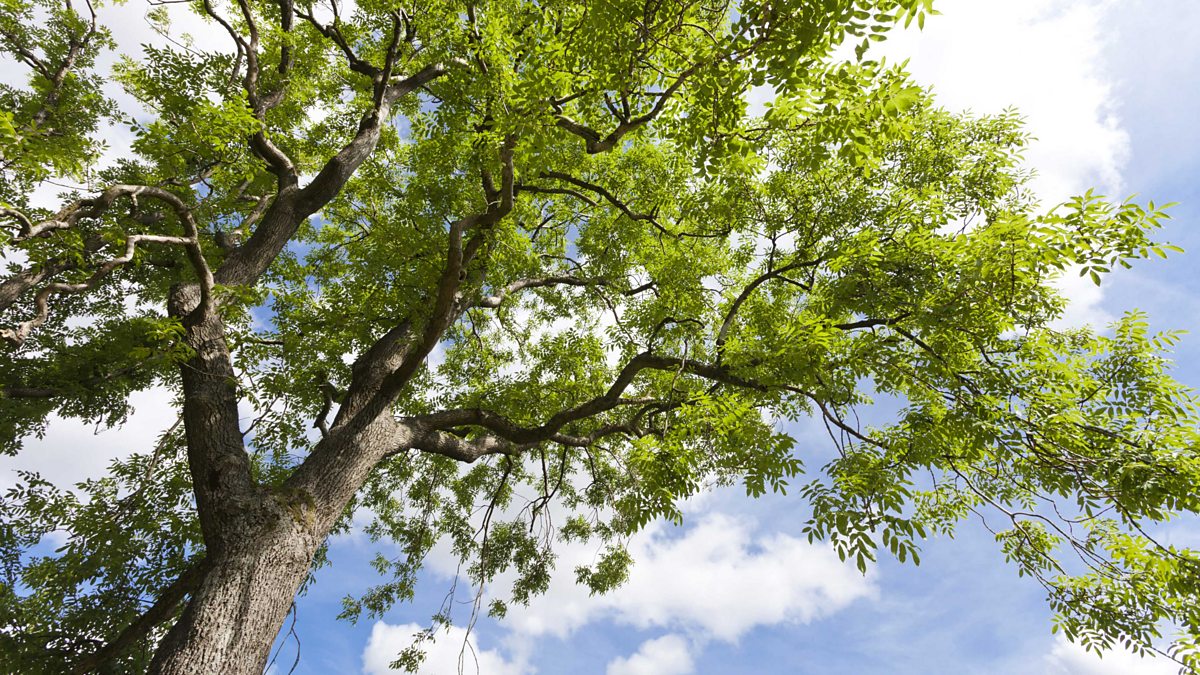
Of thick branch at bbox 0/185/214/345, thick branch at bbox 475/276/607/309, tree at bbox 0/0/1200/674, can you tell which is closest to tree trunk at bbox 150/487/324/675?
tree at bbox 0/0/1200/674

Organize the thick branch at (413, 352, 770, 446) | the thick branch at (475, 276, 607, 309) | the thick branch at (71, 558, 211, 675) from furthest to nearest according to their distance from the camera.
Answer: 1. the thick branch at (475, 276, 607, 309)
2. the thick branch at (413, 352, 770, 446)
3. the thick branch at (71, 558, 211, 675)

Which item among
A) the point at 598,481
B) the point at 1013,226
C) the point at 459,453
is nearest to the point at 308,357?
the point at 459,453

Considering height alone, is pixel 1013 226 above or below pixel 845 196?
below

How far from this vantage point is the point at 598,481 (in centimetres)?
840

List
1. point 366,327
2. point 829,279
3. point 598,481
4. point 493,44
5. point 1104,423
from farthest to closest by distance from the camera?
point 598,481 < point 366,327 < point 829,279 < point 493,44 < point 1104,423

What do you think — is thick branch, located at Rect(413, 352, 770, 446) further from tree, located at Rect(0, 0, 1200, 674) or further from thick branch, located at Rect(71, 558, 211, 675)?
thick branch, located at Rect(71, 558, 211, 675)

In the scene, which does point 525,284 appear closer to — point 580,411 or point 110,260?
point 580,411

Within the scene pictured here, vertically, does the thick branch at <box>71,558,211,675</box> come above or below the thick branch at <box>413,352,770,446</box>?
below

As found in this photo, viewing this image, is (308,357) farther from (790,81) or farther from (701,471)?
(790,81)

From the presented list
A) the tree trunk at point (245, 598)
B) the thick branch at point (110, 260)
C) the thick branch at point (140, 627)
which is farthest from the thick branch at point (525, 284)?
the thick branch at point (140, 627)

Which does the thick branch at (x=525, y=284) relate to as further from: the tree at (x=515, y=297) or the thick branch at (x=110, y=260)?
the thick branch at (x=110, y=260)

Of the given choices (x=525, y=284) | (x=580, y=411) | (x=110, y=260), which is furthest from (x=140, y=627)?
(x=525, y=284)

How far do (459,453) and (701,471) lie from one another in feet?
9.19

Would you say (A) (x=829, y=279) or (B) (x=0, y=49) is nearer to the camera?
(A) (x=829, y=279)
